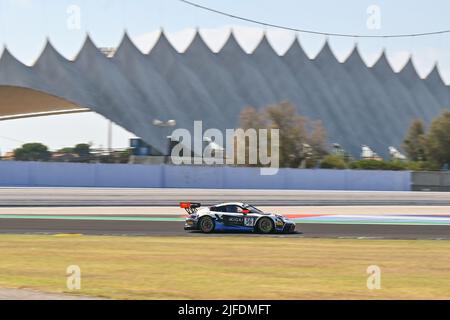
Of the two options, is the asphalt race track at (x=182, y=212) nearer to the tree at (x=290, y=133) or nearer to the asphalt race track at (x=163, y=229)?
the asphalt race track at (x=163, y=229)

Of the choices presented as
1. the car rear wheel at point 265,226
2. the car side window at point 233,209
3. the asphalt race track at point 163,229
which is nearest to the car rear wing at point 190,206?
the asphalt race track at point 163,229

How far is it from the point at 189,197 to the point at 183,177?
6.76 meters

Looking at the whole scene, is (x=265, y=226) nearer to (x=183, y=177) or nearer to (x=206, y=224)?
(x=206, y=224)

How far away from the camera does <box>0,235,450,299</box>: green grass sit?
10.2 m

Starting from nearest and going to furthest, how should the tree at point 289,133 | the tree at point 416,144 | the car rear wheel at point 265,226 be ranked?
the car rear wheel at point 265,226 < the tree at point 289,133 < the tree at point 416,144

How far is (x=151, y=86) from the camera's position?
263 ft

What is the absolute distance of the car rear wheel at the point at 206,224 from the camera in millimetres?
20109

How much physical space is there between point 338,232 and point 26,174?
2159 cm

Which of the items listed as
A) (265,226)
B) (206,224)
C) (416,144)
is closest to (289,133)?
(416,144)

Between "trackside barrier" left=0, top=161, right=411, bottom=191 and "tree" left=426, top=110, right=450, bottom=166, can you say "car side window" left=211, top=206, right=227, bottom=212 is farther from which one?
"tree" left=426, top=110, right=450, bottom=166

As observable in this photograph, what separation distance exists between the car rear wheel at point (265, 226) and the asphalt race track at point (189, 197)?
508 inches

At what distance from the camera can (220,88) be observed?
3418 inches

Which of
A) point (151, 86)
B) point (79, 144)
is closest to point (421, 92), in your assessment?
point (151, 86)
